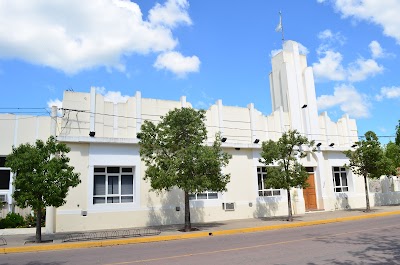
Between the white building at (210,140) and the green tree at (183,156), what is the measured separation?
3.03m

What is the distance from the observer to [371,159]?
21844 mm

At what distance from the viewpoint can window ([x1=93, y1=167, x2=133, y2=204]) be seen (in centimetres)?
1795

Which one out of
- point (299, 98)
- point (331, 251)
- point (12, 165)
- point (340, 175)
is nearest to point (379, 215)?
point (340, 175)

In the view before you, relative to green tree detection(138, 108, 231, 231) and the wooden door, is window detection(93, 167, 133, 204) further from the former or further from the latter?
the wooden door

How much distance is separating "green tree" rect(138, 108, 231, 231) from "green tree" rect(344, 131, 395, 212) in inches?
422

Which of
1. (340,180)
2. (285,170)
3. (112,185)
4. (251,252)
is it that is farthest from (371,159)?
(112,185)

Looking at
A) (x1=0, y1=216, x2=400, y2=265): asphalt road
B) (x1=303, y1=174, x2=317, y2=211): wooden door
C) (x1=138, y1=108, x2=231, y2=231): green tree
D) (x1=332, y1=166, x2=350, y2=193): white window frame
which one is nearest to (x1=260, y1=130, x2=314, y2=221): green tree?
(x1=138, y1=108, x2=231, y2=231): green tree

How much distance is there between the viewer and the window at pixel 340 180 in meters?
25.6

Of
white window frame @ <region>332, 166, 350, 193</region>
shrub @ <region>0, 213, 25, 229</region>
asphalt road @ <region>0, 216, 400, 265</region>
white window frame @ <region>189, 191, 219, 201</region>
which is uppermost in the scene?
white window frame @ <region>332, 166, 350, 193</region>

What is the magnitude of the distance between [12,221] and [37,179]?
259 inches

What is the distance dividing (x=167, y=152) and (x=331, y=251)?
8.96 meters

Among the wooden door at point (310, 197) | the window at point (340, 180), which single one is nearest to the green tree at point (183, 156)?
the wooden door at point (310, 197)

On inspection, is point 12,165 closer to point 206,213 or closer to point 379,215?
point 206,213

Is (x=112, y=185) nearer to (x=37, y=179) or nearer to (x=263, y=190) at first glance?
(x=37, y=179)
